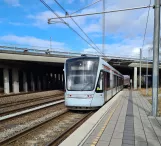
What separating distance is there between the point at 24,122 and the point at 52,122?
1350 millimetres

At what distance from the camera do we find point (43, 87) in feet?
140

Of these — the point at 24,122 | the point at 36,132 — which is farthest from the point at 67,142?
the point at 24,122

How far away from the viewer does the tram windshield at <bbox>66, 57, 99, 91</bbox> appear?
11453 millimetres

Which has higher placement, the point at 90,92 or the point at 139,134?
the point at 90,92

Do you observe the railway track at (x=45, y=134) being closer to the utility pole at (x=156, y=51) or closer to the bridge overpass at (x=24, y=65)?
the utility pole at (x=156, y=51)

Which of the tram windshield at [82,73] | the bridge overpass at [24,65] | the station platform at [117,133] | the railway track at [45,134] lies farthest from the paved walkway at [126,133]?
the bridge overpass at [24,65]

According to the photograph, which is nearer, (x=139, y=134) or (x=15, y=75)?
(x=139, y=134)

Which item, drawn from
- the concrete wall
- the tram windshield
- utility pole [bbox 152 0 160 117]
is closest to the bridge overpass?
the concrete wall

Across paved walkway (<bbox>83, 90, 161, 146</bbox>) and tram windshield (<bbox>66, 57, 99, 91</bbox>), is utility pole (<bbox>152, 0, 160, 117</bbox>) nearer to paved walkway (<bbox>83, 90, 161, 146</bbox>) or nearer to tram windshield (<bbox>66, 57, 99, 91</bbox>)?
paved walkway (<bbox>83, 90, 161, 146</bbox>)

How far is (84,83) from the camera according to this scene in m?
11.5

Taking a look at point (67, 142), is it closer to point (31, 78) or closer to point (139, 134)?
point (139, 134)

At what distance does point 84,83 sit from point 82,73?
1.86 feet

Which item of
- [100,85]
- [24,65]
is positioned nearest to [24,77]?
[24,65]

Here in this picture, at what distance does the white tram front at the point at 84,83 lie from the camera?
11.3 metres
